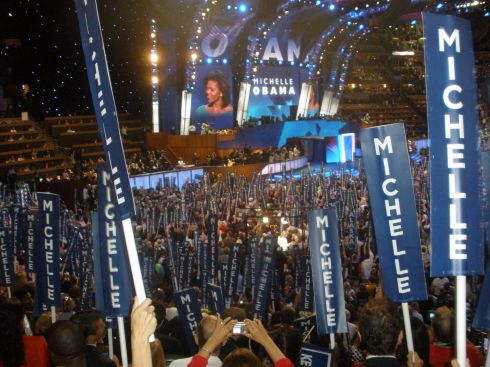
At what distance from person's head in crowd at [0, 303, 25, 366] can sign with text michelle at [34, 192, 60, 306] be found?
2.87 meters

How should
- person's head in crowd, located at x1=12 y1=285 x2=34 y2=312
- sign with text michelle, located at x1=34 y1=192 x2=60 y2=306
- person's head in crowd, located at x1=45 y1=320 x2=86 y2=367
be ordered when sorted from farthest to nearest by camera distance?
person's head in crowd, located at x1=12 y1=285 x2=34 y2=312 < sign with text michelle, located at x1=34 y1=192 x2=60 y2=306 < person's head in crowd, located at x1=45 y1=320 x2=86 y2=367

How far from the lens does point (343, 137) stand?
36.4 meters

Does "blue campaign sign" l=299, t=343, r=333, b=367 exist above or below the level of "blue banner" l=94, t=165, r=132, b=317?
below

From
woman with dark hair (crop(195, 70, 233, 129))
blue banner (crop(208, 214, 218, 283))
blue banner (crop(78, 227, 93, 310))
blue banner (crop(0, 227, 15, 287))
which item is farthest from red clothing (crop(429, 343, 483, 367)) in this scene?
woman with dark hair (crop(195, 70, 233, 129))

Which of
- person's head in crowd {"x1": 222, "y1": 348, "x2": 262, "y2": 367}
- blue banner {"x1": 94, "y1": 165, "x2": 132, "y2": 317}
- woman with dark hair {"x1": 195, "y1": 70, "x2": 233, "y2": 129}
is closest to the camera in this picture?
person's head in crowd {"x1": 222, "y1": 348, "x2": 262, "y2": 367}

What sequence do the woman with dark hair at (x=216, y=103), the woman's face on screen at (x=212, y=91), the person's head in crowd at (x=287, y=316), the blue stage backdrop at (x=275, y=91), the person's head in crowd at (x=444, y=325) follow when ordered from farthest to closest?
the blue stage backdrop at (x=275, y=91)
the woman's face on screen at (x=212, y=91)
the woman with dark hair at (x=216, y=103)
the person's head in crowd at (x=287, y=316)
the person's head in crowd at (x=444, y=325)

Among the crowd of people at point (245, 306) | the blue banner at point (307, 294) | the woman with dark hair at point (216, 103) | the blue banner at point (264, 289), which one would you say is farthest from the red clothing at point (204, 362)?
the woman with dark hair at point (216, 103)

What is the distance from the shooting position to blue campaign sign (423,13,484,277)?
3.24 meters

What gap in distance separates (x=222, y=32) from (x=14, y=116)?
39.0 feet

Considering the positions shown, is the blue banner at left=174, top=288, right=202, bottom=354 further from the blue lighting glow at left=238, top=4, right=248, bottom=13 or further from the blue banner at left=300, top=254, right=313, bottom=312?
the blue lighting glow at left=238, top=4, right=248, bottom=13

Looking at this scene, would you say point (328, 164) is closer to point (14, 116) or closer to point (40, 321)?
point (14, 116)

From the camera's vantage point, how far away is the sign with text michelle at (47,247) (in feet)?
21.6

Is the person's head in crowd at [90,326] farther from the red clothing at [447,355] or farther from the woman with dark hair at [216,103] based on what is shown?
the woman with dark hair at [216,103]

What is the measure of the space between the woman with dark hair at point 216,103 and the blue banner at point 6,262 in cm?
2629
